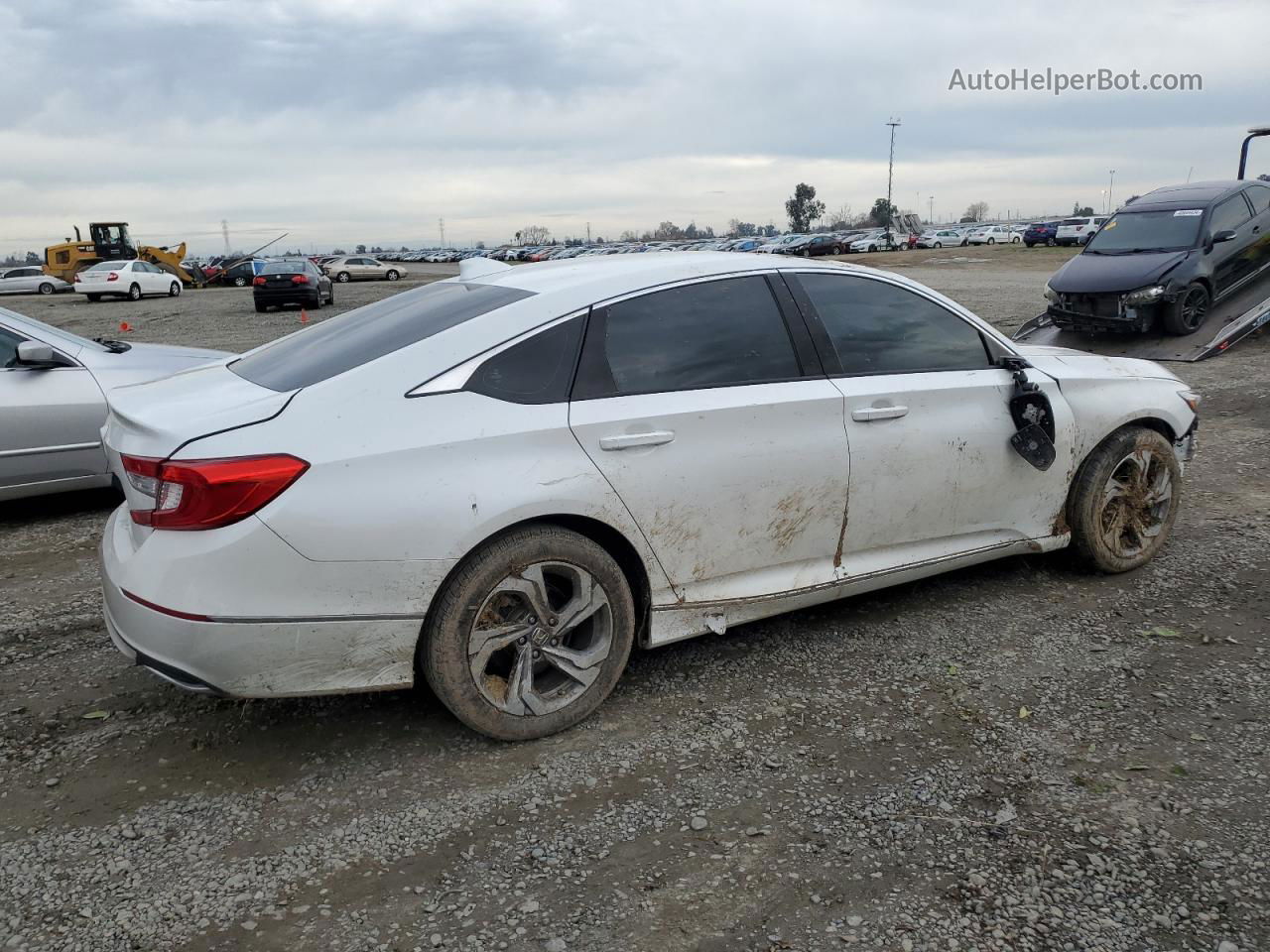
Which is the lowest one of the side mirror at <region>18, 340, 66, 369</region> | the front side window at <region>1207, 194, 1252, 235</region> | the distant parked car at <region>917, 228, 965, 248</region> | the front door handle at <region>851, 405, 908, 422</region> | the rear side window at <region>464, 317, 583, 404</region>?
the front door handle at <region>851, 405, 908, 422</region>

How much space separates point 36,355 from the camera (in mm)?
5777

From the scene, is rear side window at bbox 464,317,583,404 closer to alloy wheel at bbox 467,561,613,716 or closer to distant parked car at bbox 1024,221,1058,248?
alloy wheel at bbox 467,561,613,716

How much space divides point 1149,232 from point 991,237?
5701cm

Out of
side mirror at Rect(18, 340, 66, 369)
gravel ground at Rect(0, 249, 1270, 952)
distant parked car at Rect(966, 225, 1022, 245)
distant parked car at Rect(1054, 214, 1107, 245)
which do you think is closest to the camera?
gravel ground at Rect(0, 249, 1270, 952)

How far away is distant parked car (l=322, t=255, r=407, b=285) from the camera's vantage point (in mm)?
48000

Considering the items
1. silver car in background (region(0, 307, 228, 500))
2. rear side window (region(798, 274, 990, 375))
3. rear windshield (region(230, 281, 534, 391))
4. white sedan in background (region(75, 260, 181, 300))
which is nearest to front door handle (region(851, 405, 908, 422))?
rear side window (region(798, 274, 990, 375))

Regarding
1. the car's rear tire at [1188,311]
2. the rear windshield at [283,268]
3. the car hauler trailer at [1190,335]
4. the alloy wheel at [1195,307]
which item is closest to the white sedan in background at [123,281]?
the rear windshield at [283,268]

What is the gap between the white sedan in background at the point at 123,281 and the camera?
32188 mm

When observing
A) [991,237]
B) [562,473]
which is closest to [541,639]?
[562,473]

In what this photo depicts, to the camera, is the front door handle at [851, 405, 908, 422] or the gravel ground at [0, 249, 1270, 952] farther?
the front door handle at [851, 405, 908, 422]

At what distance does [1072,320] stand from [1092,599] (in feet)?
27.7

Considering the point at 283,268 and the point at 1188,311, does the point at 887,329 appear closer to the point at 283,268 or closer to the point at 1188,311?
the point at 1188,311

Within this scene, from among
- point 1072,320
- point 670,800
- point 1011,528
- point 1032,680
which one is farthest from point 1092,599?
point 1072,320

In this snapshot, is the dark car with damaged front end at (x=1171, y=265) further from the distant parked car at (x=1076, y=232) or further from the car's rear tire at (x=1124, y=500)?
the distant parked car at (x=1076, y=232)
